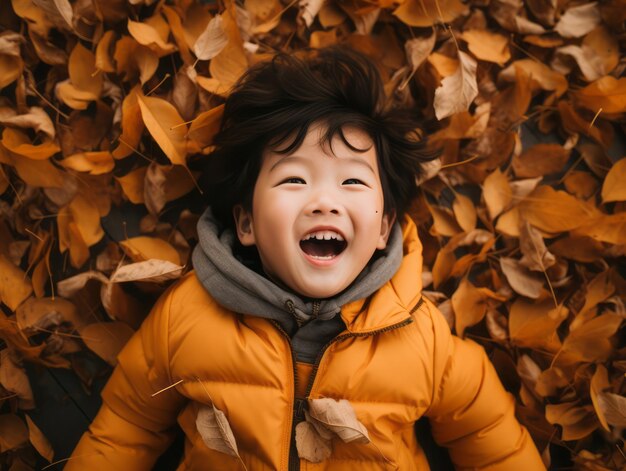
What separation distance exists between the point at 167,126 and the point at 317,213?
419 millimetres

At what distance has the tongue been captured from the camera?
1.10m

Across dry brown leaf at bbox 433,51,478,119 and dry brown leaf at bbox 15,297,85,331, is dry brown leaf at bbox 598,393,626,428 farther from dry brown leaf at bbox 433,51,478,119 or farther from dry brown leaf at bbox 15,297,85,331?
dry brown leaf at bbox 15,297,85,331

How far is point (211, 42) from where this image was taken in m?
1.20

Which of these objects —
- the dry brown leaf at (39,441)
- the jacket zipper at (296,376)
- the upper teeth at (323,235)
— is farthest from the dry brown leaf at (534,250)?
the dry brown leaf at (39,441)

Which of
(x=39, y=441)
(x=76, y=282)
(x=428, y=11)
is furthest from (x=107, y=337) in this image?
(x=428, y=11)

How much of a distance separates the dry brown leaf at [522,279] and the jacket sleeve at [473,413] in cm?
21

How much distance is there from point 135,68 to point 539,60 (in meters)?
0.94

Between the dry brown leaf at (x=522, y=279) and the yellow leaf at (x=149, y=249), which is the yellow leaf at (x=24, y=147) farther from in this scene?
the dry brown leaf at (x=522, y=279)

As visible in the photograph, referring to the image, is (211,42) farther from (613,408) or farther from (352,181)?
(613,408)

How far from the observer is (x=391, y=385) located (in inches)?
43.4

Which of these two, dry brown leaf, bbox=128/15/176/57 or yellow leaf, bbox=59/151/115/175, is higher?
dry brown leaf, bbox=128/15/176/57

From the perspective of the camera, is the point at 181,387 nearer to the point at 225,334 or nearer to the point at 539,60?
the point at 225,334

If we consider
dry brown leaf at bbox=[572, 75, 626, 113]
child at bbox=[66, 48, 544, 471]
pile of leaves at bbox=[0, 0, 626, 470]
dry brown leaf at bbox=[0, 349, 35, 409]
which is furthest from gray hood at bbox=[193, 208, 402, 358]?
dry brown leaf at bbox=[572, 75, 626, 113]

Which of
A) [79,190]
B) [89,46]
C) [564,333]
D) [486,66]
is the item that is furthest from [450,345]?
[89,46]
